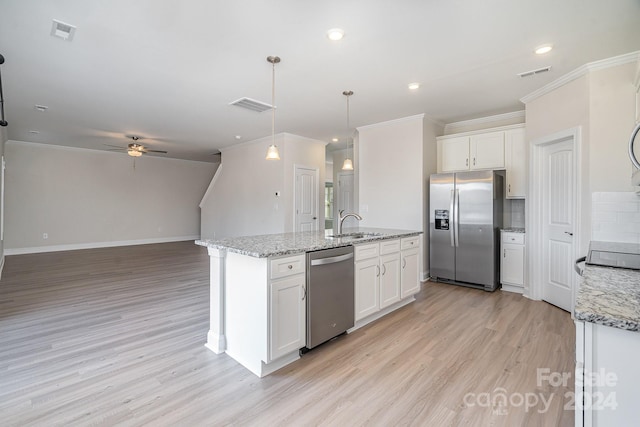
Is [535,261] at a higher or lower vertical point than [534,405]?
higher

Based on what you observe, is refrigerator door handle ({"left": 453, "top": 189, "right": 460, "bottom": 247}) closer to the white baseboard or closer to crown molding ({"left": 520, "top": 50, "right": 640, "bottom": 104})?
crown molding ({"left": 520, "top": 50, "right": 640, "bottom": 104})

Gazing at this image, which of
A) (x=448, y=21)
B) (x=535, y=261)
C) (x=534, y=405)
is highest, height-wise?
(x=448, y=21)

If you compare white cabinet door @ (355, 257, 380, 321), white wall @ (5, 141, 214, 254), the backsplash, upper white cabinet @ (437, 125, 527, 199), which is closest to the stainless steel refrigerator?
upper white cabinet @ (437, 125, 527, 199)

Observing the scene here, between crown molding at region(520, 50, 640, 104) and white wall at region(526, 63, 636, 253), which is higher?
crown molding at region(520, 50, 640, 104)

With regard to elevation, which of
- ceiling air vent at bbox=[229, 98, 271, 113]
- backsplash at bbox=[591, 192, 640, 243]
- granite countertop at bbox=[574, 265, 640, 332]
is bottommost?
granite countertop at bbox=[574, 265, 640, 332]

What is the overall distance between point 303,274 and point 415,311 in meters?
1.84

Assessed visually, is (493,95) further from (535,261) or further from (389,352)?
(389,352)

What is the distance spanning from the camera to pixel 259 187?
23.1 ft

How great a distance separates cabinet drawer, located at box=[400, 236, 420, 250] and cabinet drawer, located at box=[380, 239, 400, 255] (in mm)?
105

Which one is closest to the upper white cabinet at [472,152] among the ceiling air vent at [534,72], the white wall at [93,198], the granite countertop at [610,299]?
the ceiling air vent at [534,72]

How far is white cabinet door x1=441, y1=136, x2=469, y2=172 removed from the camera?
4969 mm

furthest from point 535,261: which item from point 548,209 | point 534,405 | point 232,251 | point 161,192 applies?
point 161,192

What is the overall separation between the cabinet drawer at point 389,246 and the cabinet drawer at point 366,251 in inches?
3.2

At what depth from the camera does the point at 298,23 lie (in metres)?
2.44
